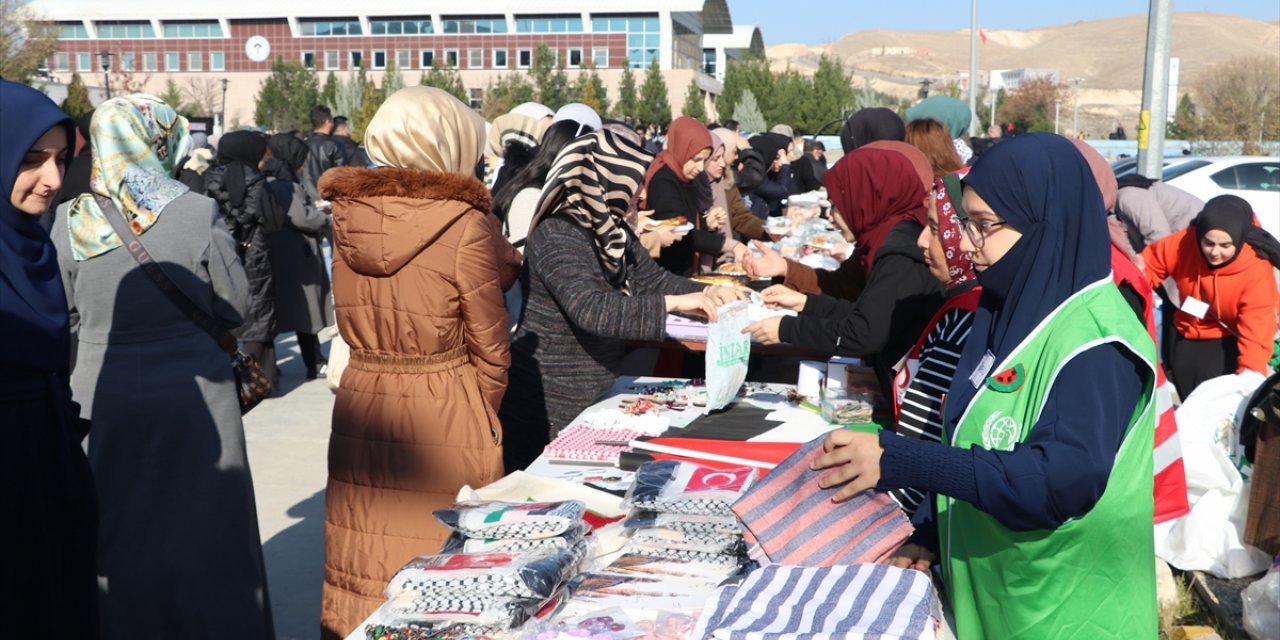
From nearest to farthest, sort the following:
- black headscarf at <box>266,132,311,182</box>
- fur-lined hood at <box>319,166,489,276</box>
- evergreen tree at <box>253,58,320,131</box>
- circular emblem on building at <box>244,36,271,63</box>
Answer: fur-lined hood at <box>319,166,489,276</box> → black headscarf at <box>266,132,311,182</box> → evergreen tree at <box>253,58,320,131</box> → circular emblem on building at <box>244,36,271,63</box>

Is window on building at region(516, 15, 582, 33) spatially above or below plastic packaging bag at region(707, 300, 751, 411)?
above

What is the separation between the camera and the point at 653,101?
6134cm

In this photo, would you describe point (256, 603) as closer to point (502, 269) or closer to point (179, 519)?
point (179, 519)

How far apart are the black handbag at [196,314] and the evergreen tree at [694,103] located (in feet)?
175

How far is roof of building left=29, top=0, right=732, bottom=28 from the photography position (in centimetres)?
6762

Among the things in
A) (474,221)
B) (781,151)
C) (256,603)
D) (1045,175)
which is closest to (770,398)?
(474,221)

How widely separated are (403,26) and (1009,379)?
239 feet

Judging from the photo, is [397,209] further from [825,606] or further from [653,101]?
[653,101]

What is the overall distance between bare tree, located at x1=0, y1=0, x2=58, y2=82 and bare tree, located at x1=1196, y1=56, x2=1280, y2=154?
114 ft

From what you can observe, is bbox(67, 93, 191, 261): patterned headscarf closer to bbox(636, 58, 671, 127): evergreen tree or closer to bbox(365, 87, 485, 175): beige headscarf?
bbox(365, 87, 485, 175): beige headscarf

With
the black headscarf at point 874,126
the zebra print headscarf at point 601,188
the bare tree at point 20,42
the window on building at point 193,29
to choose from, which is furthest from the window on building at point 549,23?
the zebra print headscarf at point 601,188

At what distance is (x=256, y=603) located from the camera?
374 centimetres

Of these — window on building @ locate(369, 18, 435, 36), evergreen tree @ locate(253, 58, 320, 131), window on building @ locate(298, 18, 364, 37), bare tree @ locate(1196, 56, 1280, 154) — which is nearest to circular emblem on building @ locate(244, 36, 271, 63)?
window on building @ locate(298, 18, 364, 37)

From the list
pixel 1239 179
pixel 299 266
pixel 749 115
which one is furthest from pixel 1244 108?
pixel 299 266
